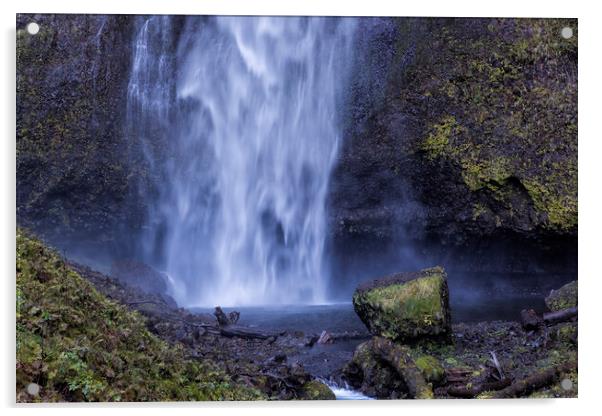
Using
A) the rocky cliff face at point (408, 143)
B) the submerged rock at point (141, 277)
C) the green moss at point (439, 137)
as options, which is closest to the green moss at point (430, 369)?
the rocky cliff face at point (408, 143)

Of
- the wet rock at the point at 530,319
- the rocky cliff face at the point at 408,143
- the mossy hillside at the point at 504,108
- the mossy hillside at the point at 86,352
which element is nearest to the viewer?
the mossy hillside at the point at 86,352

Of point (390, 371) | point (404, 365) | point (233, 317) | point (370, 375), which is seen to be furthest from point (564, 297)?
point (233, 317)

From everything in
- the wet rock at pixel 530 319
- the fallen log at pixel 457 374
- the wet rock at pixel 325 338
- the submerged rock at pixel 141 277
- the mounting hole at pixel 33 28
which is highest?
the mounting hole at pixel 33 28

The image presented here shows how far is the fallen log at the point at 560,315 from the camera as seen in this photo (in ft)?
18.0

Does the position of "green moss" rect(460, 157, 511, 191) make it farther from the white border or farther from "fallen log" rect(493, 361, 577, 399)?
"fallen log" rect(493, 361, 577, 399)

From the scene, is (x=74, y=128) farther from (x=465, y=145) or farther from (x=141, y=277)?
(x=465, y=145)

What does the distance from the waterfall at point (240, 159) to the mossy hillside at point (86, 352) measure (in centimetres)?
149

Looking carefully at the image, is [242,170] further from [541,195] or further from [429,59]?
[541,195]

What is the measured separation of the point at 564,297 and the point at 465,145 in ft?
8.54

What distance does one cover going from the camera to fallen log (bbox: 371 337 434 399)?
4988 millimetres

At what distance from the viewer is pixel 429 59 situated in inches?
282

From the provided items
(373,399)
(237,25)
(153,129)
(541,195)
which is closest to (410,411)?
(373,399)

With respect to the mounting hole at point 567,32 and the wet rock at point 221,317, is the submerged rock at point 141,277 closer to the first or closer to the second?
the wet rock at point 221,317

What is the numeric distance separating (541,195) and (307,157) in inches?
125
